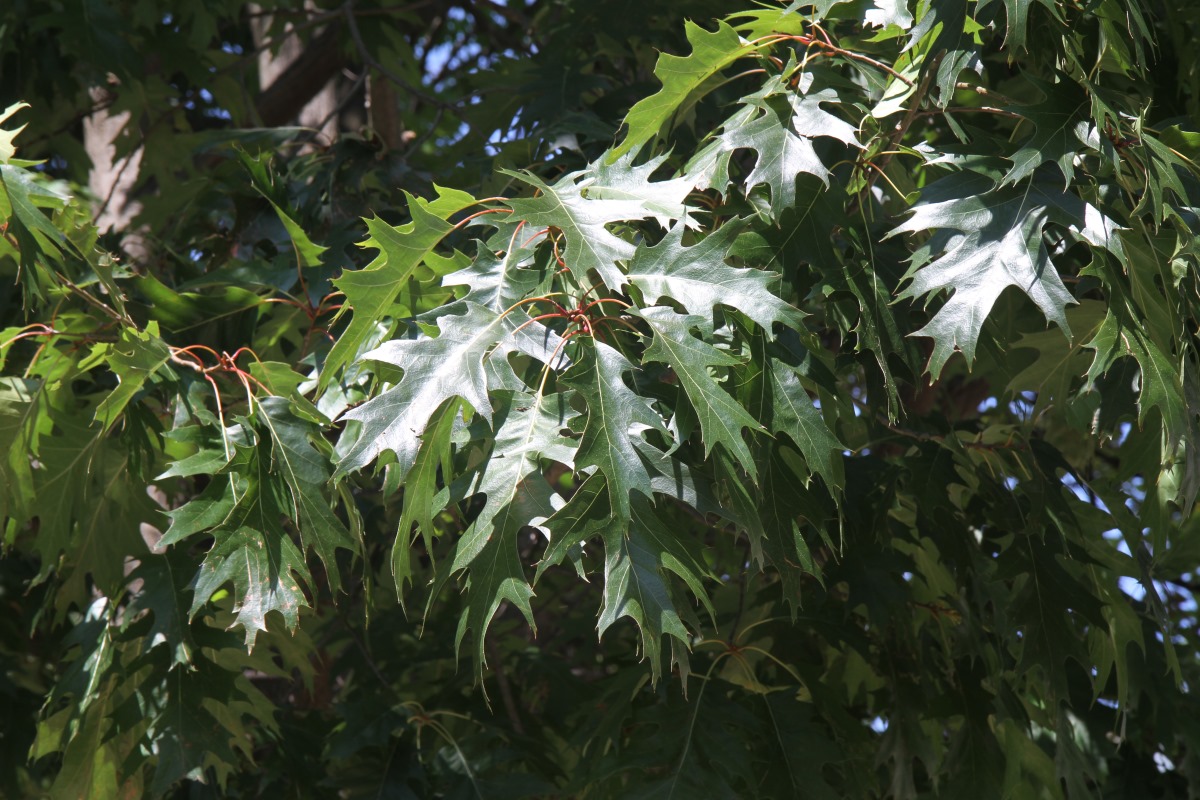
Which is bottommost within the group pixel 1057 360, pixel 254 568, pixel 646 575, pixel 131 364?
pixel 1057 360

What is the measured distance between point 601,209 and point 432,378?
31 centimetres

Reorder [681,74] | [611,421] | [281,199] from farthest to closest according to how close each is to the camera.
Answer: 1. [281,199]
2. [681,74]
3. [611,421]

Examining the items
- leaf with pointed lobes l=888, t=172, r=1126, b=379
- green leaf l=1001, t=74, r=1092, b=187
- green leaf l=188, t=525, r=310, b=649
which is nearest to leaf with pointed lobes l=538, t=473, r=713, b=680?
leaf with pointed lobes l=888, t=172, r=1126, b=379

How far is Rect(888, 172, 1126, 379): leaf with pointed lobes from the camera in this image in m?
1.54

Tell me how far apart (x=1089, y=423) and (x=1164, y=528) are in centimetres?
63

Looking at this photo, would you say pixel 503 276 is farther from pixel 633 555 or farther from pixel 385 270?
pixel 633 555

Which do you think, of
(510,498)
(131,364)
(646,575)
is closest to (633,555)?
(646,575)

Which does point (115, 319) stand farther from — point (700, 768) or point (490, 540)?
point (700, 768)

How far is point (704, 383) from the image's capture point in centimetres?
146

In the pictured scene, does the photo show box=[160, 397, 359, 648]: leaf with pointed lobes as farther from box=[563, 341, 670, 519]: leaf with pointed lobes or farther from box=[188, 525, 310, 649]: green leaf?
box=[563, 341, 670, 519]: leaf with pointed lobes

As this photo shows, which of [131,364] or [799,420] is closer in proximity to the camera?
[799,420]

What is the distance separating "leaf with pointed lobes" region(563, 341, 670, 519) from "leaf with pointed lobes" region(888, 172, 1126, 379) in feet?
1.28

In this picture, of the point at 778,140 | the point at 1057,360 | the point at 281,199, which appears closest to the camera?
the point at 778,140

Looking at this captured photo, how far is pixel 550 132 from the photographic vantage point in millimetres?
2494
